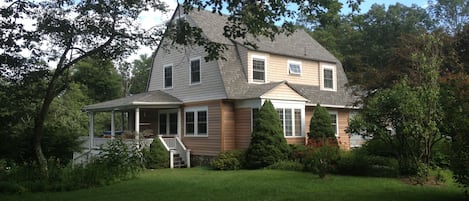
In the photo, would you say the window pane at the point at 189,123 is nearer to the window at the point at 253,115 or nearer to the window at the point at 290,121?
the window at the point at 253,115

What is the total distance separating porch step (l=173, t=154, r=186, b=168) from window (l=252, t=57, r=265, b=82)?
5.52 meters

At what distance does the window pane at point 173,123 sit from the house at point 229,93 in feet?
0.05

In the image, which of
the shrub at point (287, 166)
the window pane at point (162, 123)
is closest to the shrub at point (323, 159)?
the shrub at point (287, 166)

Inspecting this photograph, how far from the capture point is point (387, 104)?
12.9 meters

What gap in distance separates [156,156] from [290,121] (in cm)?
669

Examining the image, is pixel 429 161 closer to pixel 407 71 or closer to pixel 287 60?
pixel 407 71

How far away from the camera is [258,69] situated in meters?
21.9

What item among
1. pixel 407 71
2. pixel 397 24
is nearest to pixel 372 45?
pixel 397 24

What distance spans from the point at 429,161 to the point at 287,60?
37.3ft

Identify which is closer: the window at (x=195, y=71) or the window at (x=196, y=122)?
the window at (x=196, y=122)

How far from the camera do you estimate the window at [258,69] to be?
2169 centimetres

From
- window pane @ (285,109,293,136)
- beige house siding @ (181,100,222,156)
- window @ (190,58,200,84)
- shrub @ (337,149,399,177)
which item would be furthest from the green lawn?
window @ (190,58,200,84)

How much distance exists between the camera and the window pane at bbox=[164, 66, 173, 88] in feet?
78.3

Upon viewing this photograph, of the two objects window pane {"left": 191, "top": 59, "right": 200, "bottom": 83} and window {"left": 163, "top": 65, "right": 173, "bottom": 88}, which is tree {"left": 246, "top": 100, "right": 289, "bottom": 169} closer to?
window pane {"left": 191, "top": 59, "right": 200, "bottom": 83}
